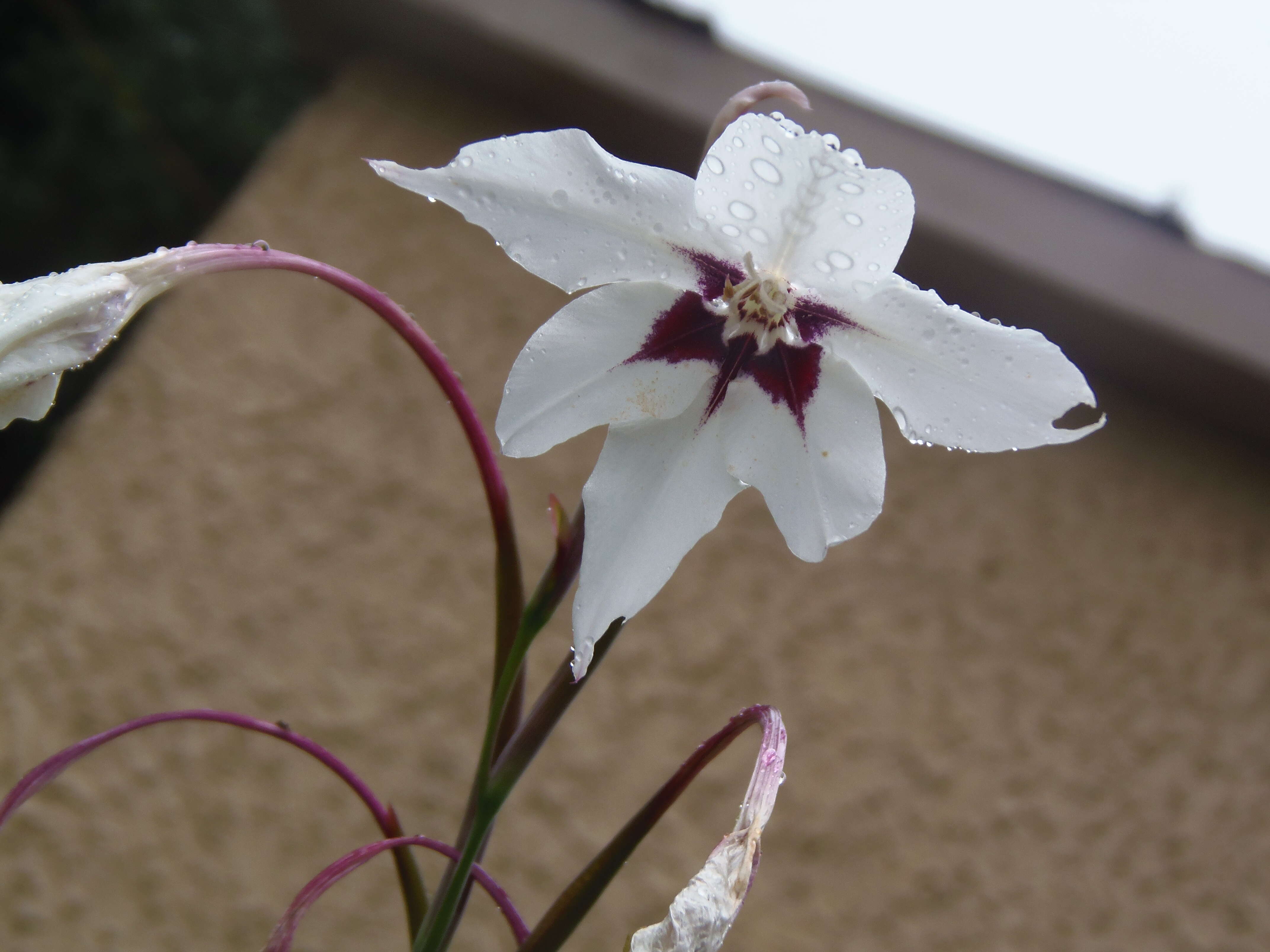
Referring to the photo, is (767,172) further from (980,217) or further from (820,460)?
(980,217)

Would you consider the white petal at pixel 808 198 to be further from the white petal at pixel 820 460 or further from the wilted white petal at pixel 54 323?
the wilted white petal at pixel 54 323

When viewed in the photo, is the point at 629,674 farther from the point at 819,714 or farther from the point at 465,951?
the point at 465,951

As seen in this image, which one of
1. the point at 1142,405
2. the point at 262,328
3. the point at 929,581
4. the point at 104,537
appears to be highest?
the point at 1142,405

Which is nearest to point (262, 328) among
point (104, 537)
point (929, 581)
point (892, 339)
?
point (104, 537)

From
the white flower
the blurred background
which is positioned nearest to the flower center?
the white flower

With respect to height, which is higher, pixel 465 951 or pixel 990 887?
pixel 990 887

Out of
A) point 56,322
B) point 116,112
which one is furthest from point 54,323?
point 116,112
